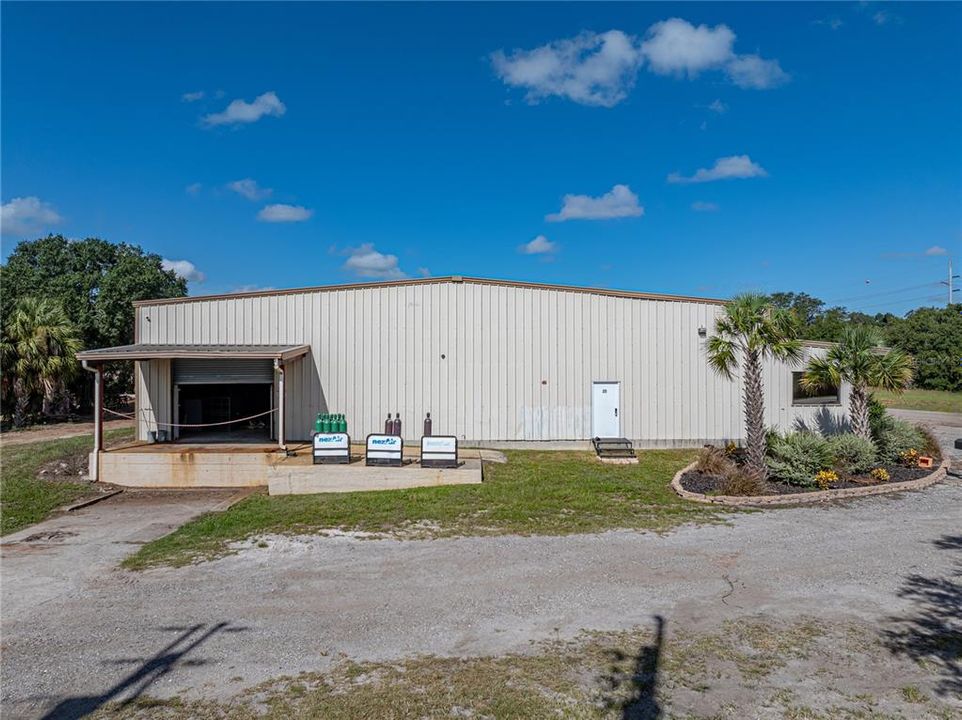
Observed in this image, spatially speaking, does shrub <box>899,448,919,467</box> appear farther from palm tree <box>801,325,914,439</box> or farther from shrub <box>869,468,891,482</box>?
shrub <box>869,468,891,482</box>

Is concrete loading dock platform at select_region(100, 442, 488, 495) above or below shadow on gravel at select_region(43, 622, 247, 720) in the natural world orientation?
above

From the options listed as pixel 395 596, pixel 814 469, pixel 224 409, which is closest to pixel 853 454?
pixel 814 469

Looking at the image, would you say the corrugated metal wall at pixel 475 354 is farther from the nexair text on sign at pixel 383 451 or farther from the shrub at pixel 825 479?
the shrub at pixel 825 479

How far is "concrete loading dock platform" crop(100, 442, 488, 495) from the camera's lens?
12.2m

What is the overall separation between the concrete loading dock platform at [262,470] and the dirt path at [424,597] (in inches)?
138

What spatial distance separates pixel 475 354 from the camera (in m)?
16.7

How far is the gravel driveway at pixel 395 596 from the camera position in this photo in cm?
504

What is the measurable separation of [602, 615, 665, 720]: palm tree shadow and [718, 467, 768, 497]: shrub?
659 centimetres

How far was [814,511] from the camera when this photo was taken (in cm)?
1022

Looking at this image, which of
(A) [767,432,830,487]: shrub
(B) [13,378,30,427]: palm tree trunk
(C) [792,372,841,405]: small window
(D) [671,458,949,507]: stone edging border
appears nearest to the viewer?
(D) [671,458,949,507]: stone edging border

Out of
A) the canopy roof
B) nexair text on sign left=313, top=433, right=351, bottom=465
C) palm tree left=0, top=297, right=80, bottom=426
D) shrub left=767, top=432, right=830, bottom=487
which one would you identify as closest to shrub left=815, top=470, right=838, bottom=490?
shrub left=767, top=432, right=830, bottom=487

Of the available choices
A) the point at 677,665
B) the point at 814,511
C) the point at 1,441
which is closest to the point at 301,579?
the point at 677,665

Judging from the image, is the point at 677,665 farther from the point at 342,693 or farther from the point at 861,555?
the point at 861,555

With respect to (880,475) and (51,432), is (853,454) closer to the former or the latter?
(880,475)
